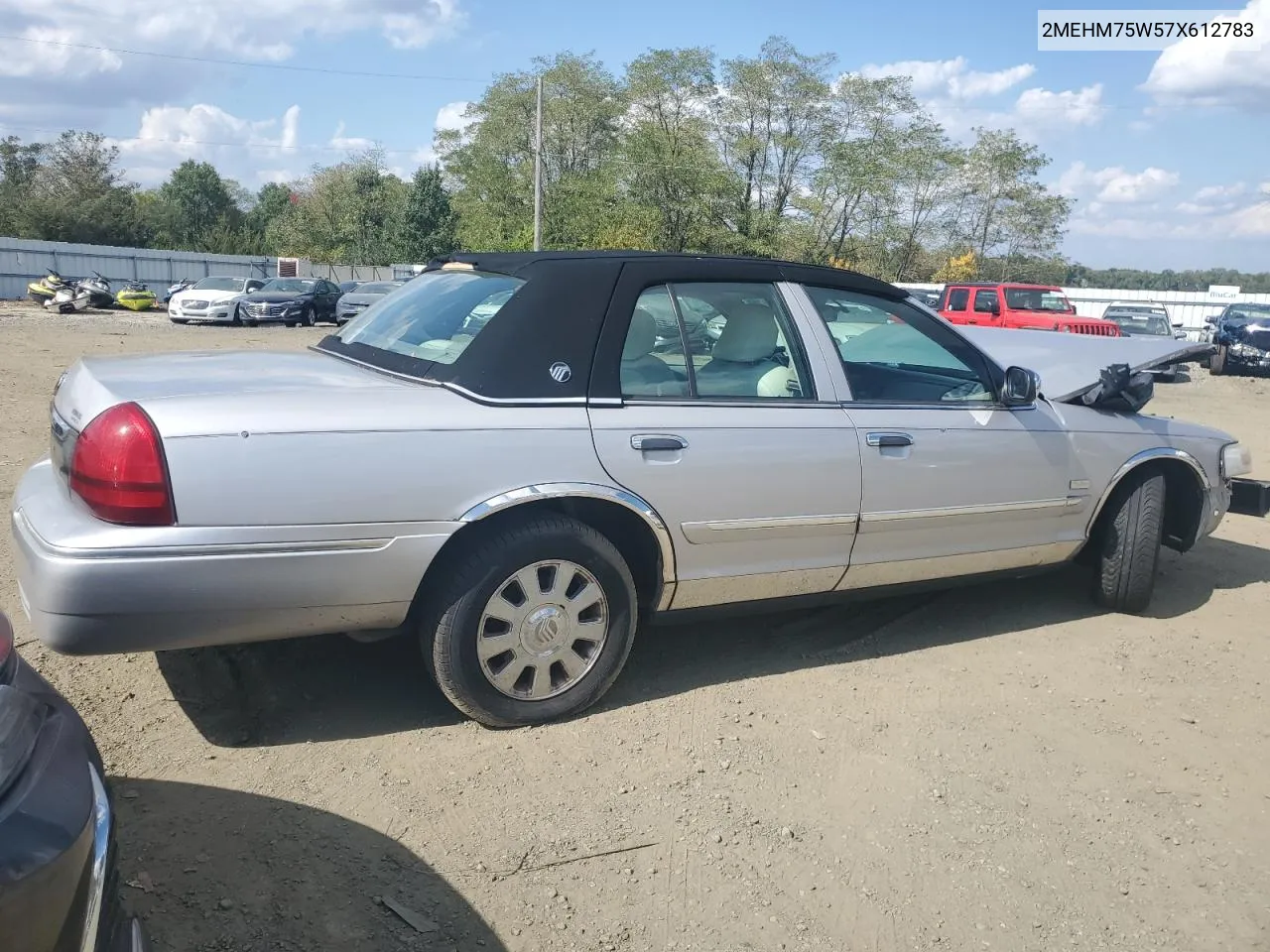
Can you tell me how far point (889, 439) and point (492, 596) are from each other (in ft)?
5.54

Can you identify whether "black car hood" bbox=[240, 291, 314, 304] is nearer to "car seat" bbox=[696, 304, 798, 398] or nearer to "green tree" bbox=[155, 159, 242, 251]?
"car seat" bbox=[696, 304, 798, 398]

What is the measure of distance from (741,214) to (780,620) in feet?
124

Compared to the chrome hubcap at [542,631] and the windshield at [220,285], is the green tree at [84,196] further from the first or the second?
the chrome hubcap at [542,631]

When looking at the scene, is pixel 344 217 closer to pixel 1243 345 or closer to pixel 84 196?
pixel 84 196

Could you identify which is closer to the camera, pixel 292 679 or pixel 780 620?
pixel 292 679

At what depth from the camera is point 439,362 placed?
11.1 ft

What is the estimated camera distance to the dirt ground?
257 centimetres

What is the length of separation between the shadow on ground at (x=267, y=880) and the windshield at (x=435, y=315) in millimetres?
1533

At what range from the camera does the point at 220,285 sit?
27953 mm

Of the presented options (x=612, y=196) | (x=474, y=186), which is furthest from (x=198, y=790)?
(x=474, y=186)

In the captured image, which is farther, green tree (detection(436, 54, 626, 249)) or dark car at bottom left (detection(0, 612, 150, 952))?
green tree (detection(436, 54, 626, 249))

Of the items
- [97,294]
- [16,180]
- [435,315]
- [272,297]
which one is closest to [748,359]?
[435,315]

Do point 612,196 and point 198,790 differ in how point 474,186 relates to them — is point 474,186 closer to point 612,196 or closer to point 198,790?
point 612,196

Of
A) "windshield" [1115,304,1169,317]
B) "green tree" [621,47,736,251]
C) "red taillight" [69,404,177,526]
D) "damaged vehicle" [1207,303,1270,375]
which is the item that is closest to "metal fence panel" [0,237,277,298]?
"green tree" [621,47,736,251]
